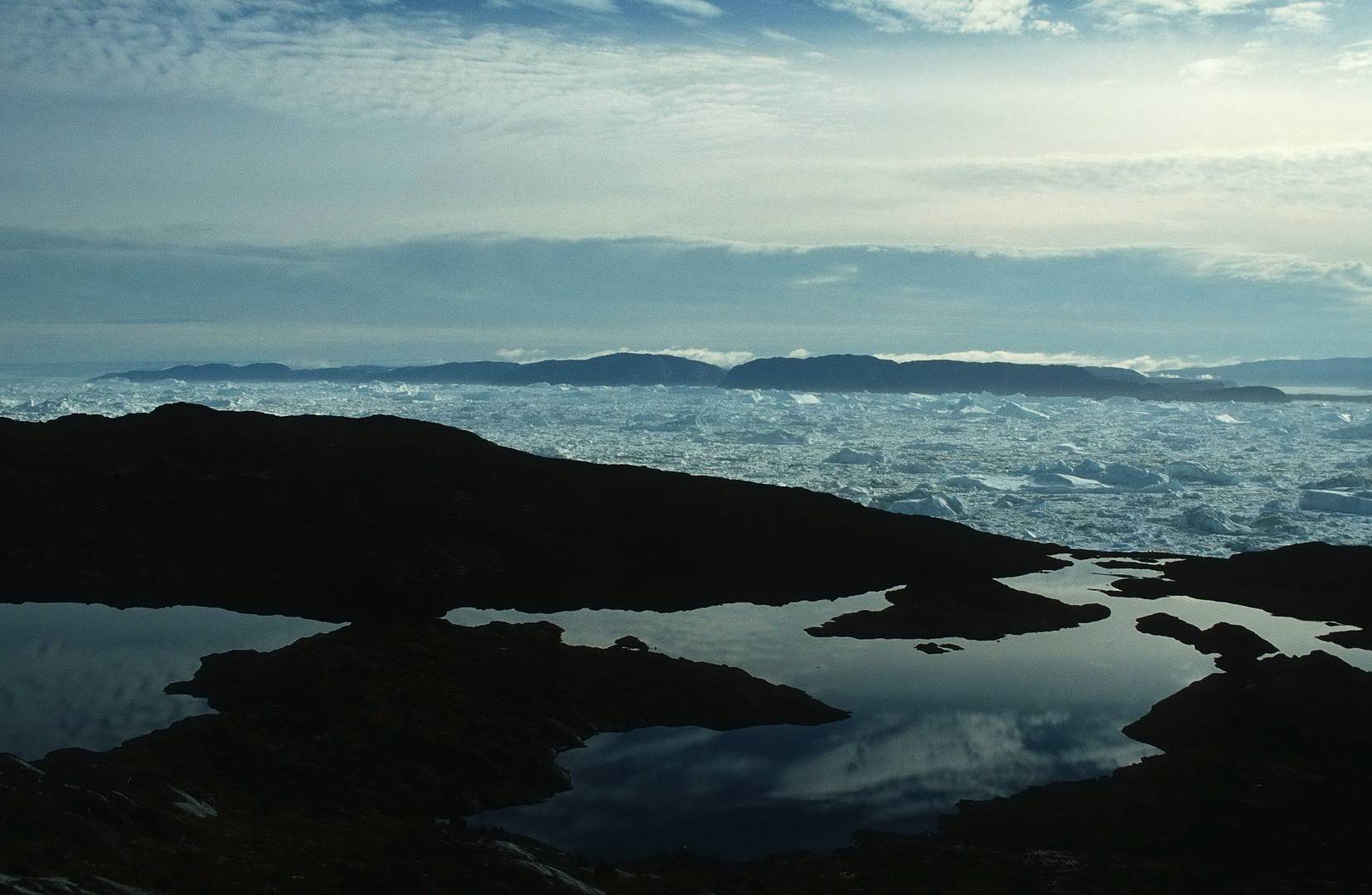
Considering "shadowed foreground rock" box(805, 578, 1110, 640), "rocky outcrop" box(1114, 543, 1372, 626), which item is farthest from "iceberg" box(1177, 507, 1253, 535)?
"shadowed foreground rock" box(805, 578, 1110, 640)

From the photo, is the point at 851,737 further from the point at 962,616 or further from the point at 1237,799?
the point at 962,616

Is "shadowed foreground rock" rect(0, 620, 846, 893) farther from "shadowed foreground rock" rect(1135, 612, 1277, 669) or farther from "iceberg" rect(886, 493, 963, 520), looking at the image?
"iceberg" rect(886, 493, 963, 520)

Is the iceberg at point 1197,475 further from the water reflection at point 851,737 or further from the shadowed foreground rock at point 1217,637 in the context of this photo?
the shadowed foreground rock at point 1217,637

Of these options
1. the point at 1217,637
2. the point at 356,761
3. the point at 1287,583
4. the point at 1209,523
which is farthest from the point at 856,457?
the point at 356,761

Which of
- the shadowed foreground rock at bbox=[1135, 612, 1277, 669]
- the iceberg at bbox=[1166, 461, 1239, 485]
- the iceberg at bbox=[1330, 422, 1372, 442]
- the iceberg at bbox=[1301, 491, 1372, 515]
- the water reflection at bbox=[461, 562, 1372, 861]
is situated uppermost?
the iceberg at bbox=[1330, 422, 1372, 442]

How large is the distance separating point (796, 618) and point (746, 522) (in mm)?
10333

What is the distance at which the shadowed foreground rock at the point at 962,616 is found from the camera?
3562 cm

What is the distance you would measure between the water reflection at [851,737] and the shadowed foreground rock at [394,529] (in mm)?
3936

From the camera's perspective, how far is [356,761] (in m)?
20.8

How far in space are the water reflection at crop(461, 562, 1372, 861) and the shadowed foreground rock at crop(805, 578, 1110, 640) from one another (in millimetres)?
817

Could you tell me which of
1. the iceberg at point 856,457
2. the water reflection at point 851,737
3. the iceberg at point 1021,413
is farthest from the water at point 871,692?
the iceberg at point 1021,413

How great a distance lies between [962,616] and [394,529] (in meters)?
21.0

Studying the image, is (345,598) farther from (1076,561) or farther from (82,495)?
(1076,561)

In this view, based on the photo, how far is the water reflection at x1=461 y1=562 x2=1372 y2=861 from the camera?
63.8 feet
